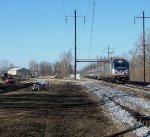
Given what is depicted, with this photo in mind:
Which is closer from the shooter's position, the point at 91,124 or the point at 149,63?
the point at 91,124

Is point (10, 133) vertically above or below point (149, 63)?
below

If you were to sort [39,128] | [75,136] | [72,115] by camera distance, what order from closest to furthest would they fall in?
[75,136]
[39,128]
[72,115]

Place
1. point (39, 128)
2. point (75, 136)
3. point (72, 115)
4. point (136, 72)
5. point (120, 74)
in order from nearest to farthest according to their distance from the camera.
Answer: point (75, 136) < point (39, 128) < point (72, 115) < point (120, 74) < point (136, 72)

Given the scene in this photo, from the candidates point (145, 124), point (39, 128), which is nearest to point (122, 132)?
point (145, 124)

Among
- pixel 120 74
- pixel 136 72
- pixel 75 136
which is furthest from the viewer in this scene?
pixel 136 72

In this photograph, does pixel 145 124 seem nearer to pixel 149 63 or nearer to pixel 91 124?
pixel 91 124

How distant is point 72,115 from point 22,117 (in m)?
2.26

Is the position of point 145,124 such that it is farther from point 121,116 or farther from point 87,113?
point 87,113

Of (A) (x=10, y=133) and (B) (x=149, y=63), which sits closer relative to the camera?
(A) (x=10, y=133)

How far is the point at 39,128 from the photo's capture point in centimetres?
1454

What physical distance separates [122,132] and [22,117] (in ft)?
18.8

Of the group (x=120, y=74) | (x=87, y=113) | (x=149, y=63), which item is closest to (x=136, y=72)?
(x=149, y=63)

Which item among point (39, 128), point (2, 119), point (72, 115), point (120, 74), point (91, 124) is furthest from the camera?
point (120, 74)

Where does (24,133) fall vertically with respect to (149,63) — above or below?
below
